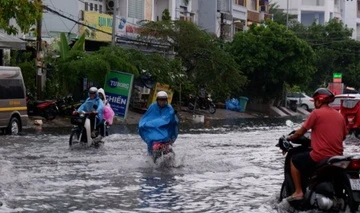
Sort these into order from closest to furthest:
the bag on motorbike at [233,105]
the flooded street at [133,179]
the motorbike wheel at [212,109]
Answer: the flooded street at [133,179] → the motorbike wheel at [212,109] → the bag on motorbike at [233,105]

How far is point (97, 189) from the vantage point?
13.6m

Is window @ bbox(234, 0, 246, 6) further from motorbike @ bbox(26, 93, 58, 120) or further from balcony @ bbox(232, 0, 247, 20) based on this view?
motorbike @ bbox(26, 93, 58, 120)

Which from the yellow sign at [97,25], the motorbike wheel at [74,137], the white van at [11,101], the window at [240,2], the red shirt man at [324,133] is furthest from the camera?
the window at [240,2]

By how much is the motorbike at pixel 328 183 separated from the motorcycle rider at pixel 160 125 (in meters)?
6.13

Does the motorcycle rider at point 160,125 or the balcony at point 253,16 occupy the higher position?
the balcony at point 253,16

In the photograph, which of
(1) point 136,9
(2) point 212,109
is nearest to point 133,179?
(2) point 212,109

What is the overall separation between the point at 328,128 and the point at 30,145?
1354 centimetres

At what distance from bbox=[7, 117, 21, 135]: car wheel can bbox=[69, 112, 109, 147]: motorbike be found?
6.26m

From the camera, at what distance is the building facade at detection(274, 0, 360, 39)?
339 feet

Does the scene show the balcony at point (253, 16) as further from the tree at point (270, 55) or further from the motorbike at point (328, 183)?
the motorbike at point (328, 183)

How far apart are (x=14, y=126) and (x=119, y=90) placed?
1036cm

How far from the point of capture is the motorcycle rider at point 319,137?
35.8ft

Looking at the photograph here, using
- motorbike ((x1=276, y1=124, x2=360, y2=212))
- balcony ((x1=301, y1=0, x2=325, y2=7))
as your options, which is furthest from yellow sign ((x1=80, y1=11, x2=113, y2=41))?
balcony ((x1=301, y1=0, x2=325, y2=7))

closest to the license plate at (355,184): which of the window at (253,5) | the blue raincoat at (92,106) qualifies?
the blue raincoat at (92,106)
